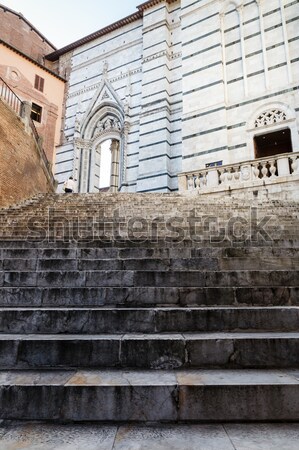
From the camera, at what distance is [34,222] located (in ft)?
21.9

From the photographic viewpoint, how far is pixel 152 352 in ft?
7.83

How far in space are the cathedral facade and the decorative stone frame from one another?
0.13 ft

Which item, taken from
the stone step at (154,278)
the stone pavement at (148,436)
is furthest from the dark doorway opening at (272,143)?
the stone pavement at (148,436)

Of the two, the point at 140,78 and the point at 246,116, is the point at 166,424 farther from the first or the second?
the point at 140,78

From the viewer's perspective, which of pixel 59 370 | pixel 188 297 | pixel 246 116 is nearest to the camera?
pixel 59 370

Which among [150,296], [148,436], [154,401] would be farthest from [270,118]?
[148,436]

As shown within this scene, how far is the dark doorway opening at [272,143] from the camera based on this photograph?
12873mm

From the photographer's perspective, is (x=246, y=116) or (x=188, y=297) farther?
(x=246, y=116)

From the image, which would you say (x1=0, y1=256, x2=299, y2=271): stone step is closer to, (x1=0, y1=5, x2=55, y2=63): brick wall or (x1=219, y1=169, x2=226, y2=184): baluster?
(x1=219, y1=169, x2=226, y2=184): baluster

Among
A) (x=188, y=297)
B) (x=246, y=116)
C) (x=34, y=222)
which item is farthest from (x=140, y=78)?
(x=188, y=297)

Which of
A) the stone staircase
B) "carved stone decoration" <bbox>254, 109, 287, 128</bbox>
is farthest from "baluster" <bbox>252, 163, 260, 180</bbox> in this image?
the stone staircase

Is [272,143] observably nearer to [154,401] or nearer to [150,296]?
[150,296]

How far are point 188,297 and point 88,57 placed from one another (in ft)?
66.3

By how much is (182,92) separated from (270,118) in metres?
4.61
